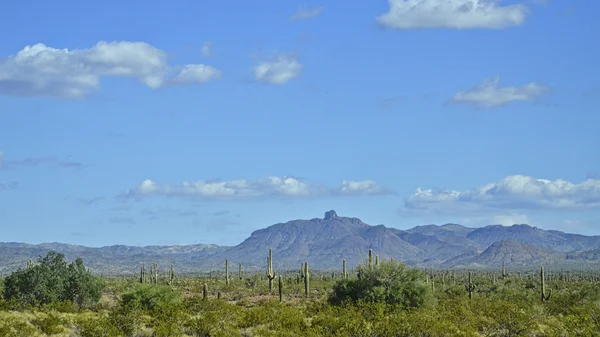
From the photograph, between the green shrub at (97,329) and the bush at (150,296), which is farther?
the bush at (150,296)

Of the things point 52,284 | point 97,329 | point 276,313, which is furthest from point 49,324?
point 52,284

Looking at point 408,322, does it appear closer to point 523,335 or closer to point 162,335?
Answer: point 523,335

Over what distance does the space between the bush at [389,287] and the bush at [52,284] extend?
12411mm

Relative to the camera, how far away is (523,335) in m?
30.5

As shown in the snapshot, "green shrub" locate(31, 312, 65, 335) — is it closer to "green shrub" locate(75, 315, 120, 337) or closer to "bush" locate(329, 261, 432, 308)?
"green shrub" locate(75, 315, 120, 337)

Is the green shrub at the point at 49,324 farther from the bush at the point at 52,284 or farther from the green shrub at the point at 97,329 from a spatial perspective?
the bush at the point at 52,284

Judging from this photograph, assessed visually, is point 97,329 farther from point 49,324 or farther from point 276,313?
point 276,313

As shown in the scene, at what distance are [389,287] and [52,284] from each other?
1613cm

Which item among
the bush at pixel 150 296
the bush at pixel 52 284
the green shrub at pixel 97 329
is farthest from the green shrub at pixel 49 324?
the bush at pixel 52 284

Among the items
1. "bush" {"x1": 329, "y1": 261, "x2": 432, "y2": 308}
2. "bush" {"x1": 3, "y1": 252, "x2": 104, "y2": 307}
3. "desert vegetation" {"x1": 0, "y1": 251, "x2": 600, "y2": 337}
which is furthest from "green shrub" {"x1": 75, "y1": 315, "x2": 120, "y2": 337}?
"bush" {"x1": 329, "y1": 261, "x2": 432, "y2": 308}

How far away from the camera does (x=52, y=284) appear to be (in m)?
41.3

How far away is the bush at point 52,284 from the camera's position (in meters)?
40.8

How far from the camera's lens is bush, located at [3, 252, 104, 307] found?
40812mm

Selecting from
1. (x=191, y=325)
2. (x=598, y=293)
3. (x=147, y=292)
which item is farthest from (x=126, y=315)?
(x=598, y=293)
